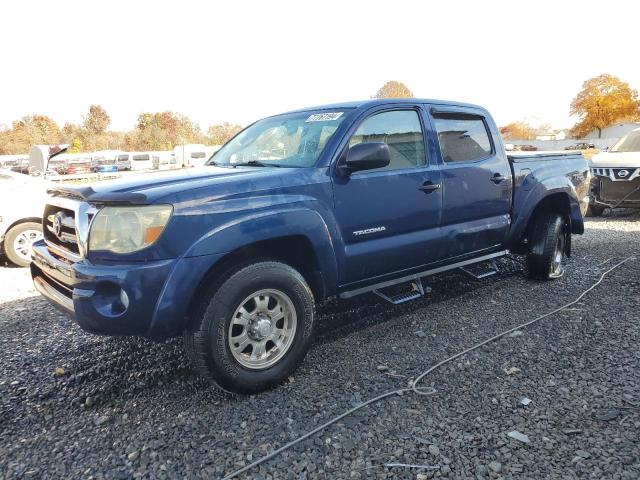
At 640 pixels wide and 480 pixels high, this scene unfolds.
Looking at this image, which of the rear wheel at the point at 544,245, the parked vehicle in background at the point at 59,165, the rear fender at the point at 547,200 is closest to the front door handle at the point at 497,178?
the rear fender at the point at 547,200

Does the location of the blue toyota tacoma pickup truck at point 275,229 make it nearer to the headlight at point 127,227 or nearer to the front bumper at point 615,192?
the headlight at point 127,227

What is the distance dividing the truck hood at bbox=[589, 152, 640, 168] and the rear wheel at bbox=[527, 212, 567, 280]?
5356 millimetres

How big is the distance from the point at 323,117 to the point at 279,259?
4.09 ft

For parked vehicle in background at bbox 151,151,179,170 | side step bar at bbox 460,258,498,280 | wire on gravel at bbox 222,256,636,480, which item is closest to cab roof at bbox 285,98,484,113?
side step bar at bbox 460,258,498,280

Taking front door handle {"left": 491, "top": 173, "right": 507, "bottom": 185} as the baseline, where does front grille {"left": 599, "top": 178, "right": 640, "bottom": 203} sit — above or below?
below

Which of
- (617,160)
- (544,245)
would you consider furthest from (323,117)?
(617,160)

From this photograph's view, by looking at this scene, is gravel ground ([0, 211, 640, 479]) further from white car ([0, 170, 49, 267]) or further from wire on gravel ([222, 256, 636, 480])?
white car ([0, 170, 49, 267])

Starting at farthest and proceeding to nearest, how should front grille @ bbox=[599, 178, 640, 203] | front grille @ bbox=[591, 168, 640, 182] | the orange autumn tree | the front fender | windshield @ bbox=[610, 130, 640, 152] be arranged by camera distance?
the orange autumn tree → windshield @ bbox=[610, 130, 640, 152] → front grille @ bbox=[599, 178, 640, 203] → front grille @ bbox=[591, 168, 640, 182] → the front fender

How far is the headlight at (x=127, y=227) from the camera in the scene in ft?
8.81

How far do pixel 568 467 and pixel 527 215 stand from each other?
303cm

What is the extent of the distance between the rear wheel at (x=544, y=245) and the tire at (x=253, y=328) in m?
3.09

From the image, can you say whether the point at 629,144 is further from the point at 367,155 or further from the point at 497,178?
the point at 367,155

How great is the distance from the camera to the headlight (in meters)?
2.69

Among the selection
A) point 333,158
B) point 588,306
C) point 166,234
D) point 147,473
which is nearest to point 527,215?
point 588,306
